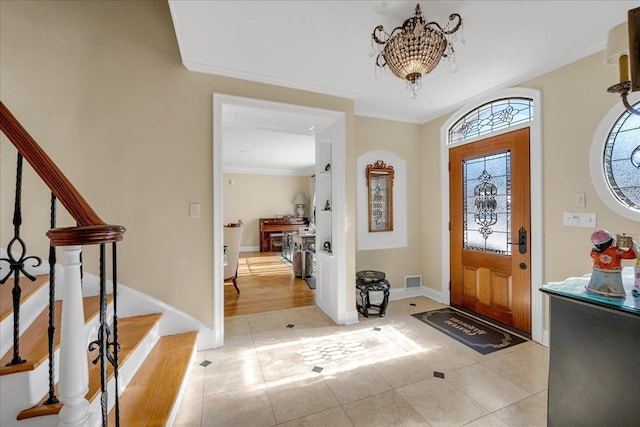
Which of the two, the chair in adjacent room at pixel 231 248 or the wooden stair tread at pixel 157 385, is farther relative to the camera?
the chair in adjacent room at pixel 231 248

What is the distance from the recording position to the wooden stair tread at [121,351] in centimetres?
115

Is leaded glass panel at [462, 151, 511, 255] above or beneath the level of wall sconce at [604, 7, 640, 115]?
beneath

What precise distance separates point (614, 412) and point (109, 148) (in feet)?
11.8

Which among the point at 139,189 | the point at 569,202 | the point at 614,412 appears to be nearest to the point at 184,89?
the point at 139,189

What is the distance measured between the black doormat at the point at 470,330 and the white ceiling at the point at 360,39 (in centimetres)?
267

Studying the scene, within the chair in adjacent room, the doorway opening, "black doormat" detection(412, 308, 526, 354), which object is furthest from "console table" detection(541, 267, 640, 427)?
the chair in adjacent room

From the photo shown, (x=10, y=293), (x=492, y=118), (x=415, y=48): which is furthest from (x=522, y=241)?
(x=10, y=293)

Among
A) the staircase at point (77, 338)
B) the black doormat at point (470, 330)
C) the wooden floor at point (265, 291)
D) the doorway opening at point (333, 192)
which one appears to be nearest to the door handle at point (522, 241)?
the black doormat at point (470, 330)

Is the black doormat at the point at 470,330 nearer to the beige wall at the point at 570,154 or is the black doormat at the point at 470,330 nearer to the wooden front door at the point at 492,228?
the wooden front door at the point at 492,228

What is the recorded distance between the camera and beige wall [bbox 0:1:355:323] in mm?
2125

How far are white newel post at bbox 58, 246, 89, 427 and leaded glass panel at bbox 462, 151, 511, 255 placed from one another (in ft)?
11.6

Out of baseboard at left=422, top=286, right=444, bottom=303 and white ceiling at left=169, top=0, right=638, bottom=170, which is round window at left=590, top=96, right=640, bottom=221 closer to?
white ceiling at left=169, top=0, right=638, bottom=170

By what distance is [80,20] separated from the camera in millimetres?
2262

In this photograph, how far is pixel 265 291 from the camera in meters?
4.35
